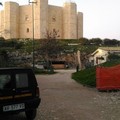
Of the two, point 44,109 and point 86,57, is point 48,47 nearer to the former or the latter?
point 86,57

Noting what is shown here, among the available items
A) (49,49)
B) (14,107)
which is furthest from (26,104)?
(49,49)

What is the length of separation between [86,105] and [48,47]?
65322 mm

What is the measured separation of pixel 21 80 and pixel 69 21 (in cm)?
10976

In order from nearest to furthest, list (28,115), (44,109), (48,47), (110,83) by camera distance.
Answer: (28,115) < (44,109) < (110,83) < (48,47)

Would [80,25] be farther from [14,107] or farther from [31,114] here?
[14,107]

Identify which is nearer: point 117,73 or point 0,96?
point 0,96

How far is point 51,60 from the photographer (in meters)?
84.1

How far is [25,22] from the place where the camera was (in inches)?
4769

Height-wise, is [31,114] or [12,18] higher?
[12,18]

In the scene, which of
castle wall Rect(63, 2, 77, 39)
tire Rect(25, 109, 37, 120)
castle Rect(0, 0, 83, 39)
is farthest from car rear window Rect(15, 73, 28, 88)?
castle wall Rect(63, 2, 77, 39)

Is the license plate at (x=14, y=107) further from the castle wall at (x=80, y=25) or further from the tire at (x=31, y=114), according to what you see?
the castle wall at (x=80, y=25)

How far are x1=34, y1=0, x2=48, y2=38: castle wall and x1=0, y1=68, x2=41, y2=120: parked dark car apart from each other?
101419 millimetres

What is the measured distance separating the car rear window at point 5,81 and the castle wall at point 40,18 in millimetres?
101799

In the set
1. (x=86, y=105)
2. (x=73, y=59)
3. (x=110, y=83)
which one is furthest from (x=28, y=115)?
(x=73, y=59)
